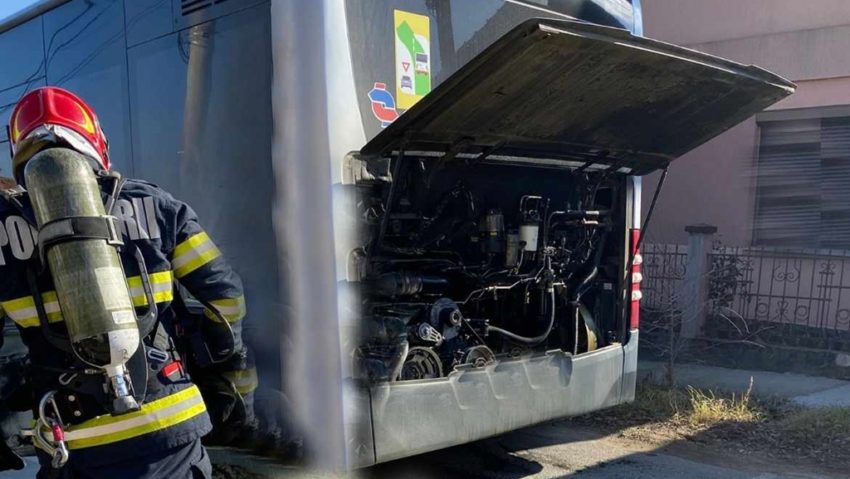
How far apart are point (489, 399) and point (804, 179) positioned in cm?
572

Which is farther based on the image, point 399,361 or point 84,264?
point 399,361

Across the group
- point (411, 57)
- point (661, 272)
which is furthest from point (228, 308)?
point (661, 272)

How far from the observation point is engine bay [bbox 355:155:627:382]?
3307 mm

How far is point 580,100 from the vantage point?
339 centimetres

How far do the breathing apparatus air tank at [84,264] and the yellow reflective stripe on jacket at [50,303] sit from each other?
0.15 m

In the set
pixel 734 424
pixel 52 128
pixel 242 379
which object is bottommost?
pixel 734 424

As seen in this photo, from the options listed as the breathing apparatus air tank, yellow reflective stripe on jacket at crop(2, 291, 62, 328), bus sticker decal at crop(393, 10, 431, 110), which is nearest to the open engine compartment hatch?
bus sticker decal at crop(393, 10, 431, 110)

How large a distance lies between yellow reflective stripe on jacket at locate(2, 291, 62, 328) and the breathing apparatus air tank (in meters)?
0.19

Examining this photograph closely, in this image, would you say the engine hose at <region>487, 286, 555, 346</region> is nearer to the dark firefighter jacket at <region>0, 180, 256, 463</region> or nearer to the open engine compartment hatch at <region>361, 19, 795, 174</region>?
the open engine compartment hatch at <region>361, 19, 795, 174</region>

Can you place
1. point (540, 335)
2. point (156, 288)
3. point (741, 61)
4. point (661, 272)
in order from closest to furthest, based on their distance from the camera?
1. point (156, 288)
2. point (540, 335)
3. point (741, 61)
4. point (661, 272)

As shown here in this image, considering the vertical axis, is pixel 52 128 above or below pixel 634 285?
above

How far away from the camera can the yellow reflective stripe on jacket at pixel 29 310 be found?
2211mm

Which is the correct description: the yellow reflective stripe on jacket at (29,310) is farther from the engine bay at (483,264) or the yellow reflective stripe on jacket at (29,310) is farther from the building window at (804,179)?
the building window at (804,179)

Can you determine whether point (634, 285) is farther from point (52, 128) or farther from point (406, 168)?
point (52, 128)
